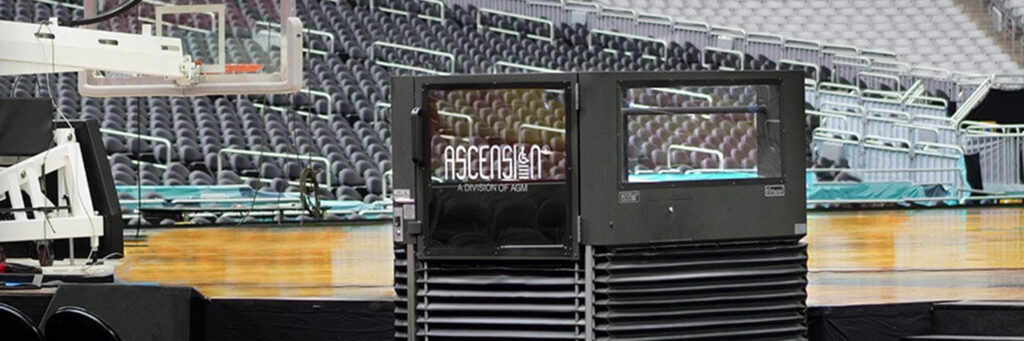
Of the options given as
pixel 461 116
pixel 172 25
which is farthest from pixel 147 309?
pixel 172 25

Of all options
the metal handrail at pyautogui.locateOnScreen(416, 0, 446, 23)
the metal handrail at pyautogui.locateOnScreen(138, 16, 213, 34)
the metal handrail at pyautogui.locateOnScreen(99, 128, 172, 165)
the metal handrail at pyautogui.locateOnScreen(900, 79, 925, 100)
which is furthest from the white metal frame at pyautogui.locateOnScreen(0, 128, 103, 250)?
the metal handrail at pyautogui.locateOnScreen(416, 0, 446, 23)

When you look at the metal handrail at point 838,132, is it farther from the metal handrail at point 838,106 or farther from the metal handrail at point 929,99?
the metal handrail at point 929,99

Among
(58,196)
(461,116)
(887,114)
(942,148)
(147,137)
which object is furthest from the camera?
(887,114)

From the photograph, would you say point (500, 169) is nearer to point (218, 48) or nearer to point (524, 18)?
point (218, 48)

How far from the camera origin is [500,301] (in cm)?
577

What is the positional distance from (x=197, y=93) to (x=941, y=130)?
35.5 ft

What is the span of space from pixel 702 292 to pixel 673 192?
40 cm

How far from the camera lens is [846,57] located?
2059 cm

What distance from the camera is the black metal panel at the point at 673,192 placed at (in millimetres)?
5566

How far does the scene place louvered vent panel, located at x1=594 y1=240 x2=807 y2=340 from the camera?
5.64 metres

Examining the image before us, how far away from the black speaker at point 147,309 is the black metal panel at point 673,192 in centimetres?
198

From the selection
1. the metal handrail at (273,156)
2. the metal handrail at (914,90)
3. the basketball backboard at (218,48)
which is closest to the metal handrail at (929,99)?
the metal handrail at (914,90)

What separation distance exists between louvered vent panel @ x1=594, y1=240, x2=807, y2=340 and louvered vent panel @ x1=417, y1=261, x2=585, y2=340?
116mm

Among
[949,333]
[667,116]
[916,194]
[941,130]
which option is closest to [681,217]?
[667,116]
